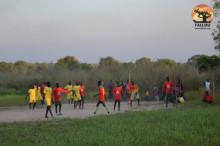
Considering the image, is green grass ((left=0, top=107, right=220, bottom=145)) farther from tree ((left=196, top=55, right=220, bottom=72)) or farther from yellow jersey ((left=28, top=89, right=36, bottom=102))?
tree ((left=196, top=55, right=220, bottom=72))

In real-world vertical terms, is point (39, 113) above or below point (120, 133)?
below

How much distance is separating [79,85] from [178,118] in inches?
367

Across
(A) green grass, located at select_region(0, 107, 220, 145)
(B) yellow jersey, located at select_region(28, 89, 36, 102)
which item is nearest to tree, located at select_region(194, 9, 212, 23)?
(A) green grass, located at select_region(0, 107, 220, 145)

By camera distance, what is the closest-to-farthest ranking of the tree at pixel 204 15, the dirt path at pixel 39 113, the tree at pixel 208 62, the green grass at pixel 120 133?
1. the green grass at pixel 120 133
2. the dirt path at pixel 39 113
3. the tree at pixel 204 15
4. the tree at pixel 208 62

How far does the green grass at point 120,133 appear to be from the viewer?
8195 mm

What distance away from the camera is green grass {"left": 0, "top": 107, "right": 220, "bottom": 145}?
820cm

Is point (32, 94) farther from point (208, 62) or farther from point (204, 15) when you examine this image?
point (208, 62)

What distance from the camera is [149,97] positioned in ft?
93.1

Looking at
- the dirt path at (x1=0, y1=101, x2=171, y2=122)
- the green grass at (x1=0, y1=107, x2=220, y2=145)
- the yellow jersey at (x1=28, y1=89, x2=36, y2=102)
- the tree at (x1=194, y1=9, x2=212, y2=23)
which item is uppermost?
the tree at (x1=194, y1=9, x2=212, y2=23)

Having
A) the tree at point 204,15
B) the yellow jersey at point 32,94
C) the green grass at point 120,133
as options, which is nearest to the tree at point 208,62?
the tree at point 204,15

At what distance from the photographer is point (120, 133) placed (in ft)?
30.3

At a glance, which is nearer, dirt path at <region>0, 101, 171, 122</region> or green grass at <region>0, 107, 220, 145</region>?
green grass at <region>0, 107, 220, 145</region>

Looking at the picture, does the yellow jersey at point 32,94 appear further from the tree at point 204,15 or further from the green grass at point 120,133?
the tree at point 204,15

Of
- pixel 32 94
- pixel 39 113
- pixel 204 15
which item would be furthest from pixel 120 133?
pixel 204 15
